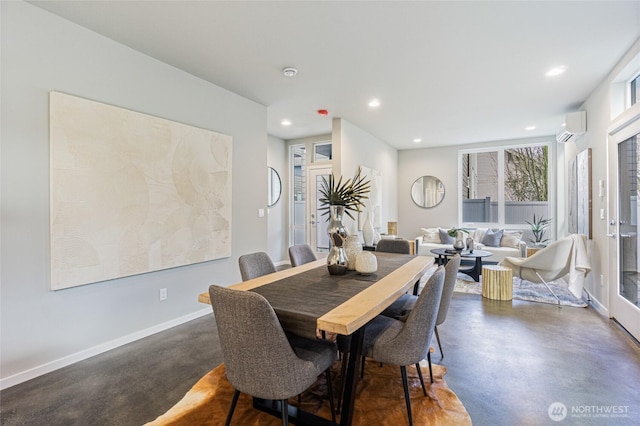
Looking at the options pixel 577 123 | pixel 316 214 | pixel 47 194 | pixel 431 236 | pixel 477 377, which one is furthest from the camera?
pixel 431 236

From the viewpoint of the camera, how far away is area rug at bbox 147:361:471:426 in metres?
1.72

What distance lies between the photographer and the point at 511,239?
6.16 metres

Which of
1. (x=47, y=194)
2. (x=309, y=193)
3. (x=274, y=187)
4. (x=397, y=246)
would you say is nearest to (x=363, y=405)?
(x=397, y=246)

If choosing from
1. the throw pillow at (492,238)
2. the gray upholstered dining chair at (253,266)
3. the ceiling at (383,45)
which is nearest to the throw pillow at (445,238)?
the throw pillow at (492,238)

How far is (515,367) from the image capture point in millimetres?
2322

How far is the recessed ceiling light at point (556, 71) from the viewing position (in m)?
3.26

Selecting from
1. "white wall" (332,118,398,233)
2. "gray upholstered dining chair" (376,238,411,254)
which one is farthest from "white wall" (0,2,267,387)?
"white wall" (332,118,398,233)

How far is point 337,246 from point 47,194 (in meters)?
2.21

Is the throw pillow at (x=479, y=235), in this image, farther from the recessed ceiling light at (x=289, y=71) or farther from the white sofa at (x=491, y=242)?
the recessed ceiling light at (x=289, y=71)

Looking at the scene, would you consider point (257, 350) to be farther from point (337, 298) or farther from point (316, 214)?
point (316, 214)

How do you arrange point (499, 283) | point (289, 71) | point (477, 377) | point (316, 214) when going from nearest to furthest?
1. point (477, 377)
2. point (289, 71)
3. point (499, 283)
4. point (316, 214)

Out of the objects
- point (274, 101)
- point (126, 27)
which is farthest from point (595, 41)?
point (126, 27)

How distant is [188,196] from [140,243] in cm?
68

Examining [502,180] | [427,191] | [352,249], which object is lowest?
[352,249]
